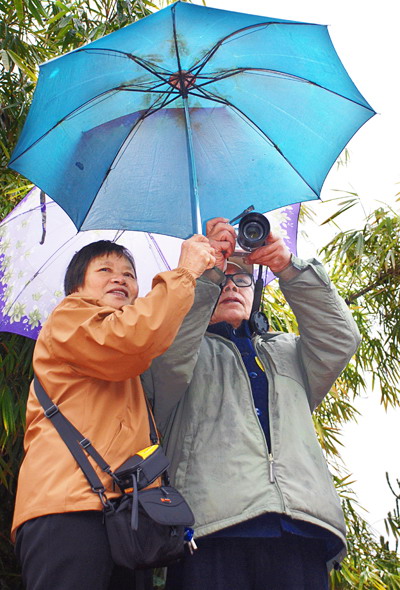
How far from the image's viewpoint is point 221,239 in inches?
77.1

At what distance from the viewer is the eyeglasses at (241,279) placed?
2270 millimetres

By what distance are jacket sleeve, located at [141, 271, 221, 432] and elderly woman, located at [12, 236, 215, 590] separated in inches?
4.4

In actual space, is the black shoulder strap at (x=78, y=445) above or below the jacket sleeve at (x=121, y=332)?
below

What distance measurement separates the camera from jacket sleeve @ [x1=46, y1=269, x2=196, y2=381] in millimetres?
1585

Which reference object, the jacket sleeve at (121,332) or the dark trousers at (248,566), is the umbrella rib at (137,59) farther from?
the dark trousers at (248,566)

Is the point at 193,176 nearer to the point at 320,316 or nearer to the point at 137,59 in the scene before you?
the point at 137,59

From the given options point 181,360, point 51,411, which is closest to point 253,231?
point 181,360

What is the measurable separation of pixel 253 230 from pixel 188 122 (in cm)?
39

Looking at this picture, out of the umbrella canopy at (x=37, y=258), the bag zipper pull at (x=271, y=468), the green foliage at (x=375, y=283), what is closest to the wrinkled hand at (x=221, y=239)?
the umbrella canopy at (x=37, y=258)

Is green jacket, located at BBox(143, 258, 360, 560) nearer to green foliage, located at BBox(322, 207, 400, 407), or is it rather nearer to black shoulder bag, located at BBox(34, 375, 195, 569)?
black shoulder bag, located at BBox(34, 375, 195, 569)

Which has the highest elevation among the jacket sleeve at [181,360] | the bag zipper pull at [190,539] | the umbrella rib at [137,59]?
the umbrella rib at [137,59]

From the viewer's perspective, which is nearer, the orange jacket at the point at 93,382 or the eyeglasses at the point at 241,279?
the orange jacket at the point at 93,382

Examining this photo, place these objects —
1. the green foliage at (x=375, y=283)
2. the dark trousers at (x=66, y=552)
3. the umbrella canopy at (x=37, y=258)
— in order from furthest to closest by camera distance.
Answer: the green foliage at (x=375, y=283), the umbrella canopy at (x=37, y=258), the dark trousers at (x=66, y=552)

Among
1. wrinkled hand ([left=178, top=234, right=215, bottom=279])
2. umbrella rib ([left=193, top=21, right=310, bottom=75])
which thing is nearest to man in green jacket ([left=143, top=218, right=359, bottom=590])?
wrinkled hand ([left=178, top=234, right=215, bottom=279])
